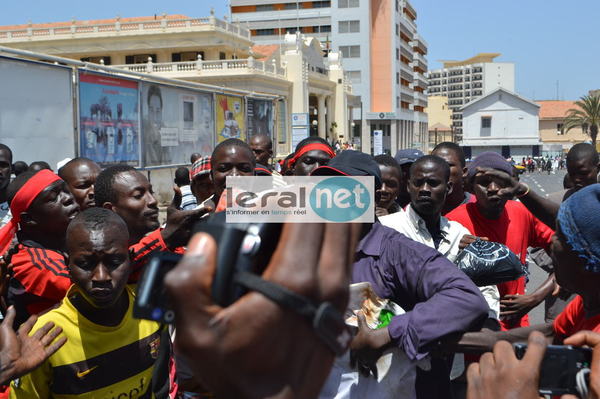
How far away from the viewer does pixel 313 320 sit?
1030 mm

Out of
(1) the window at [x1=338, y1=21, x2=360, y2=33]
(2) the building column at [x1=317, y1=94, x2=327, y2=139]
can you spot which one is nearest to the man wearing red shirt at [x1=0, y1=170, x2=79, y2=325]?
(2) the building column at [x1=317, y1=94, x2=327, y2=139]

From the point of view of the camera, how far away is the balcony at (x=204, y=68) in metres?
34.8

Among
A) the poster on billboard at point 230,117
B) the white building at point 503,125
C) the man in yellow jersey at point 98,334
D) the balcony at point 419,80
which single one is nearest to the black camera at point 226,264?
the man in yellow jersey at point 98,334

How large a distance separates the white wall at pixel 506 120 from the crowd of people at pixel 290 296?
246ft

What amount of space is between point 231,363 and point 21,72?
31.9 feet

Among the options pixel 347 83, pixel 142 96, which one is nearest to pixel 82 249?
pixel 142 96

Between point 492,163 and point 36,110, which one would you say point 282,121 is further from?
point 492,163

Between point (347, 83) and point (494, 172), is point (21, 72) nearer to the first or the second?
point (494, 172)

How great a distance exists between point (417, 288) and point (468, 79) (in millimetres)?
162977

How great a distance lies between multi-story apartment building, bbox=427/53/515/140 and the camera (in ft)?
443

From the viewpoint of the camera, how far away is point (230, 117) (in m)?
17.5

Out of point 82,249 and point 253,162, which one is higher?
point 253,162

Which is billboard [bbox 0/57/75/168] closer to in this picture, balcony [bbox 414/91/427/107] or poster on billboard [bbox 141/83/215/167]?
poster on billboard [bbox 141/83/215/167]

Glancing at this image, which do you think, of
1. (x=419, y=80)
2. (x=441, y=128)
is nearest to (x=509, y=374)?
(x=419, y=80)
